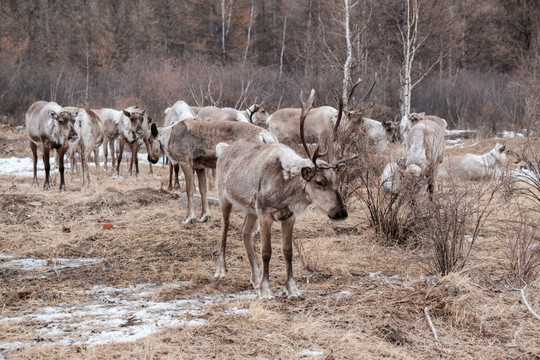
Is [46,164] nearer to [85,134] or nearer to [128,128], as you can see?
[85,134]

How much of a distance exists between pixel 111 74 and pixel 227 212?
1022 inches

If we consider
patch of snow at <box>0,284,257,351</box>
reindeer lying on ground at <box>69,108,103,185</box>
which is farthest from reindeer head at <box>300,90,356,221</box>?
reindeer lying on ground at <box>69,108,103,185</box>

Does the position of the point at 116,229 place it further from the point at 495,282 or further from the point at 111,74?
the point at 111,74

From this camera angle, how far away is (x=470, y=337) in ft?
14.0

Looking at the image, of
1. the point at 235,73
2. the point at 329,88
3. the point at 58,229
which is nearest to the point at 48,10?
the point at 235,73

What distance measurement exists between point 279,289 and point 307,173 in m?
1.30

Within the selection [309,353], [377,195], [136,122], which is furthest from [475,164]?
[309,353]

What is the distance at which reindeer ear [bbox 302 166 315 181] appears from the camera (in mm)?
4762

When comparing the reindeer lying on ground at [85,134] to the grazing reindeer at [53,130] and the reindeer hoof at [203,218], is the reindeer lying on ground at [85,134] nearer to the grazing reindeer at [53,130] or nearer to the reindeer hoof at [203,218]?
the grazing reindeer at [53,130]

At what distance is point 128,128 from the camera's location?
14891 mm

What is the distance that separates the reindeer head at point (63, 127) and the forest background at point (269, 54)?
20.7 ft

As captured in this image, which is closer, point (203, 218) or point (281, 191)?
point (281, 191)

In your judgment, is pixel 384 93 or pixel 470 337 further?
pixel 384 93

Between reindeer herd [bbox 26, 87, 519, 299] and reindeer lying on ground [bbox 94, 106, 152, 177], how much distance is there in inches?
1.1
